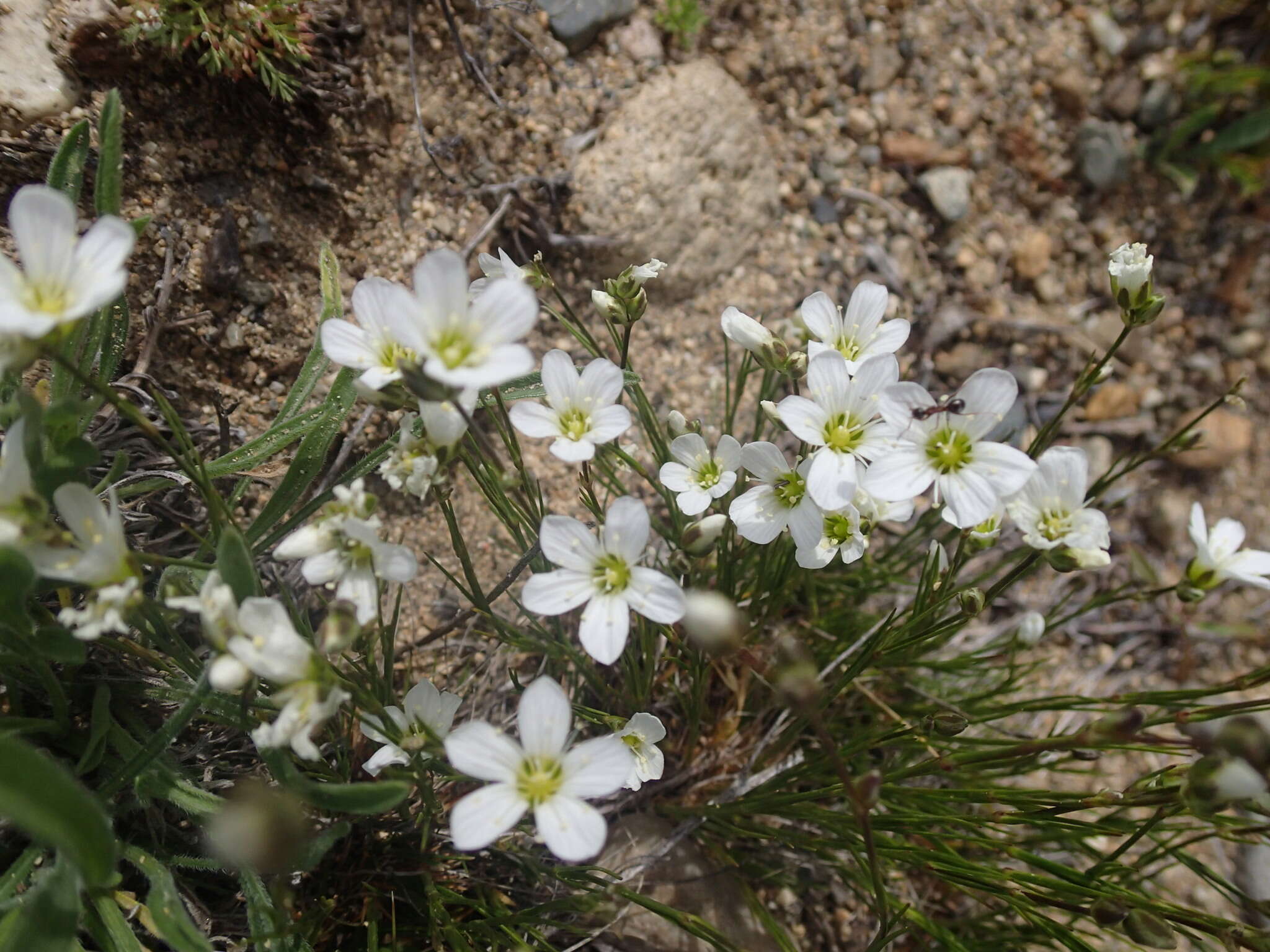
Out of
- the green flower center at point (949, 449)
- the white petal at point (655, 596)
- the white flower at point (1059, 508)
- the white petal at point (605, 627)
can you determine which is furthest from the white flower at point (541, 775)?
the white flower at point (1059, 508)

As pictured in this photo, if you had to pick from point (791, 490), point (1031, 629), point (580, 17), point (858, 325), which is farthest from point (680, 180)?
point (1031, 629)

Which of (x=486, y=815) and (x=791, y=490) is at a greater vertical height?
(x=791, y=490)

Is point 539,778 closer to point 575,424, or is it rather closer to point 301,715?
point 301,715

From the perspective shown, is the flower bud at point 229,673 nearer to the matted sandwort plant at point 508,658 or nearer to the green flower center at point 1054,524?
the matted sandwort plant at point 508,658

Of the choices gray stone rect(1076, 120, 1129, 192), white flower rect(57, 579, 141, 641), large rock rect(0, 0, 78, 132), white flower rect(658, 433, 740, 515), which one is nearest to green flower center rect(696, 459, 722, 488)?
white flower rect(658, 433, 740, 515)

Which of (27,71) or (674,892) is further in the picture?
(674,892)

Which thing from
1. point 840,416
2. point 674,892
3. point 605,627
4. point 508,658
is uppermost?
point 840,416

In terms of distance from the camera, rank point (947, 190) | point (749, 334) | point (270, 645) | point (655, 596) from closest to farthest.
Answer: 1. point (270, 645)
2. point (655, 596)
3. point (749, 334)
4. point (947, 190)
